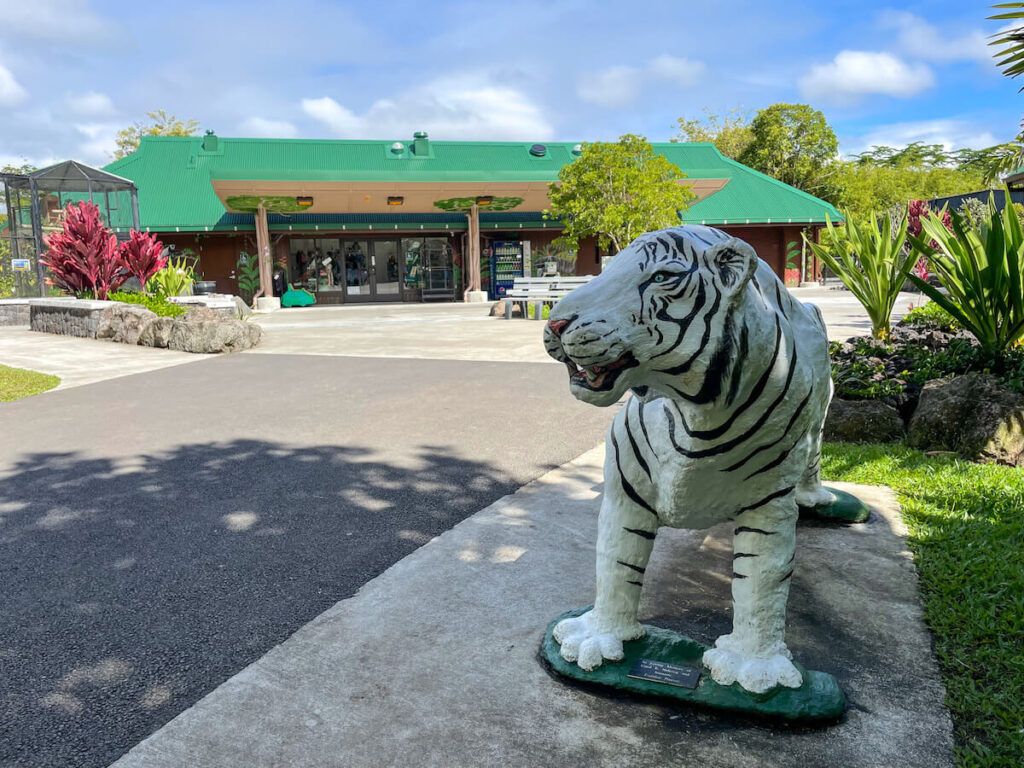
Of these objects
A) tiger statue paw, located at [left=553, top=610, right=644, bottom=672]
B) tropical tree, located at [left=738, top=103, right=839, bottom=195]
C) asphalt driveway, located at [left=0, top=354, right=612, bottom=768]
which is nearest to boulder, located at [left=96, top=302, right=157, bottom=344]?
asphalt driveway, located at [left=0, top=354, right=612, bottom=768]

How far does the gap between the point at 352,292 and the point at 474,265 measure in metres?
5.02

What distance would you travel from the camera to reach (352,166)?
25516mm

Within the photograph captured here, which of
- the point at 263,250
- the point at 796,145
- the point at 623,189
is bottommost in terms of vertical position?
the point at 263,250

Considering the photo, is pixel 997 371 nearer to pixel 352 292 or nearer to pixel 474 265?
pixel 474 265

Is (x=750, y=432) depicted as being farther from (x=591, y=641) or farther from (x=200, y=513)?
(x=200, y=513)

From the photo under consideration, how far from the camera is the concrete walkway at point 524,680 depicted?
1.99 metres

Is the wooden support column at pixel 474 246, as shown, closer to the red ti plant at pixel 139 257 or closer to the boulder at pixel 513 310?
the boulder at pixel 513 310

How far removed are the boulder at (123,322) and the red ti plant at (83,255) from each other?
1855mm

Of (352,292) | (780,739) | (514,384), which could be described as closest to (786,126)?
(352,292)

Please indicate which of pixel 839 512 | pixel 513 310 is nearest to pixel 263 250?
pixel 513 310

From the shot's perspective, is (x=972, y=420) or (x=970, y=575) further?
(x=972, y=420)

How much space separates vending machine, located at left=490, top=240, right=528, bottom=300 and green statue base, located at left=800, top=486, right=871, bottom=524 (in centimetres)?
2262

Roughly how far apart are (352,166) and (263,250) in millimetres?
5229

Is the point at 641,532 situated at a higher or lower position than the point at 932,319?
lower
